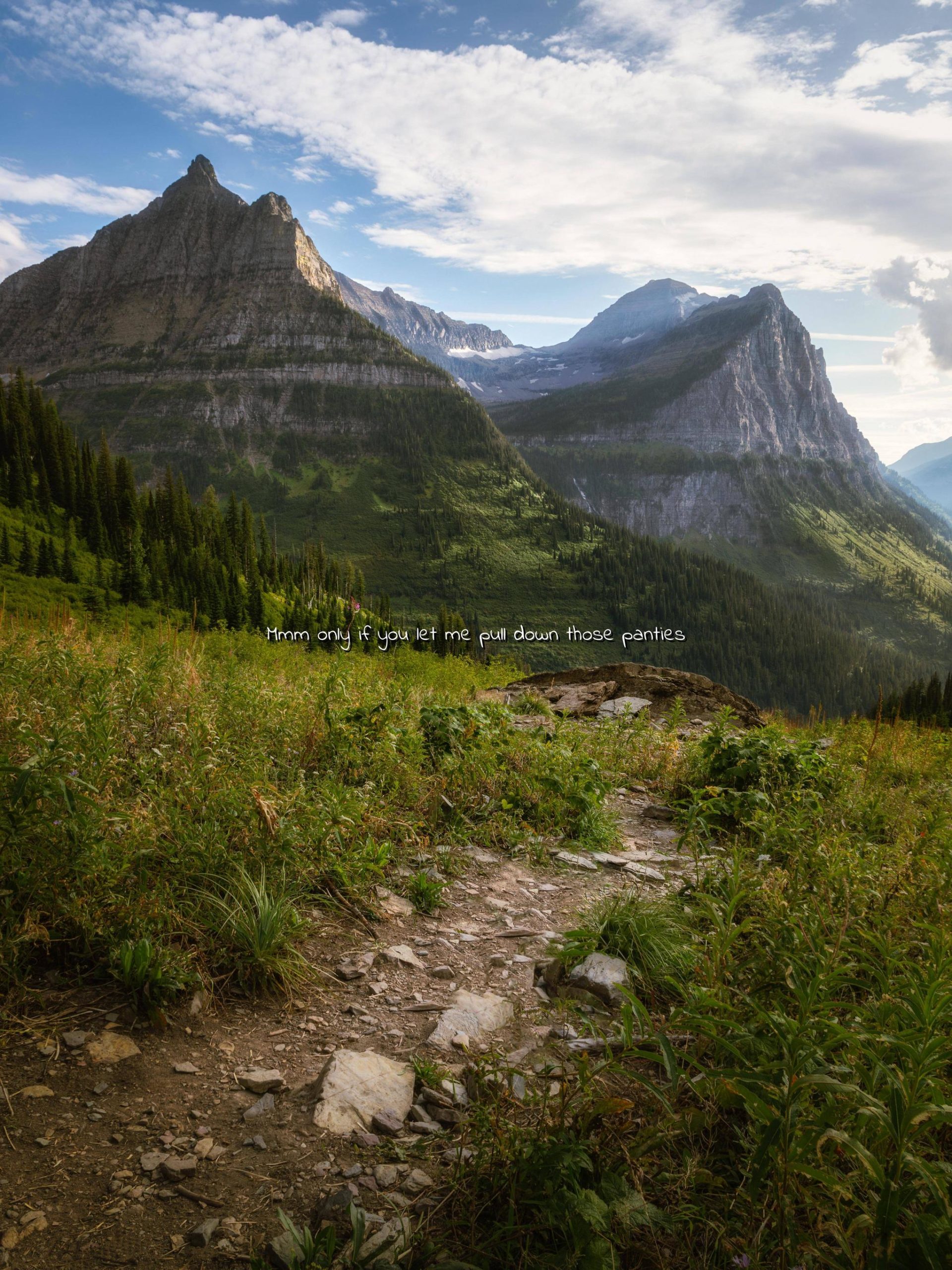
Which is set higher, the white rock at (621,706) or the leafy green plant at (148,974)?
the leafy green plant at (148,974)

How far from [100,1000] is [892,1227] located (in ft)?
11.4

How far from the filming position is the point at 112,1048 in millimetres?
3115

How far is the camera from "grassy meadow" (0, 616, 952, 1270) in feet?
7.29

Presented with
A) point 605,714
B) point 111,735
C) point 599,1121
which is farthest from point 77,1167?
point 605,714

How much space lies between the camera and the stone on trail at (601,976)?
3873 millimetres

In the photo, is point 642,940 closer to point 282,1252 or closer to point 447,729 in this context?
point 282,1252

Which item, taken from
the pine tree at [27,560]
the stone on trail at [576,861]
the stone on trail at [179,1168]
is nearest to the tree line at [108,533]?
the pine tree at [27,560]

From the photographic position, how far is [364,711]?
7160 millimetres

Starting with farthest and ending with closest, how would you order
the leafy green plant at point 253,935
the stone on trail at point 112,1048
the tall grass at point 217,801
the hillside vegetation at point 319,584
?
1. the hillside vegetation at point 319,584
2. the leafy green plant at point 253,935
3. the tall grass at point 217,801
4. the stone on trail at point 112,1048

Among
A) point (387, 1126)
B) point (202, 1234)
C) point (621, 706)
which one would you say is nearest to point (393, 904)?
point (387, 1126)

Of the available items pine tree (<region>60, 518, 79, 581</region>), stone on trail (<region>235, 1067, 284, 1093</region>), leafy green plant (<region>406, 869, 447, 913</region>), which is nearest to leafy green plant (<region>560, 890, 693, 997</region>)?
leafy green plant (<region>406, 869, 447, 913</region>)

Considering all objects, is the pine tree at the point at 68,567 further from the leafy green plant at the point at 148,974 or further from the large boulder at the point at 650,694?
the leafy green plant at the point at 148,974

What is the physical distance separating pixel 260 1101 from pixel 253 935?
2.98ft

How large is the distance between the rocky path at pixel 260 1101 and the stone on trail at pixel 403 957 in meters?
0.01
